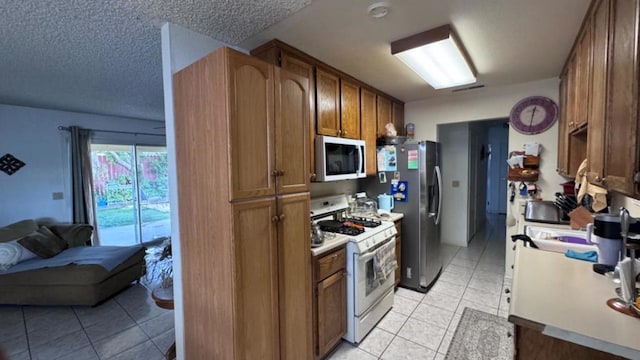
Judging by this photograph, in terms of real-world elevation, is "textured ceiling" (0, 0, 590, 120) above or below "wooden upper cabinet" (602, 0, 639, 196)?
above

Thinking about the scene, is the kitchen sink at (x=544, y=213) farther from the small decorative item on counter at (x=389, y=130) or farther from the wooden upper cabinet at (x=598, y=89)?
the small decorative item on counter at (x=389, y=130)

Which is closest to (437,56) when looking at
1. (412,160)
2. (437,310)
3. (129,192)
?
(412,160)

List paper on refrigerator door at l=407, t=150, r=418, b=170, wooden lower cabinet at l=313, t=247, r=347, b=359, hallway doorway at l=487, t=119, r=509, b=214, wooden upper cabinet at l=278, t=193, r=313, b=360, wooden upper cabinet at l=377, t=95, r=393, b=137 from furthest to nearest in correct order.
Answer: hallway doorway at l=487, t=119, r=509, b=214
wooden upper cabinet at l=377, t=95, r=393, b=137
paper on refrigerator door at l=407, t=150, r=418, b=170
wooden lower cabinet at l=313, t=247, r=347, b=359
wooden upper cabinet at l=278, t=193, r=313, b=360

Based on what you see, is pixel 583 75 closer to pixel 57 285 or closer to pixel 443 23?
pixel 443 23

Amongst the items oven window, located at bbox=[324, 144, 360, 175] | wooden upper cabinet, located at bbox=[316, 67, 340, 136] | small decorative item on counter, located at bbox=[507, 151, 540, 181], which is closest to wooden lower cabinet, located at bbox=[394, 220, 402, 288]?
oven window, located at bbox=[324, 144, 360, 175]

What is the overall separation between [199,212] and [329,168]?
1168 mm

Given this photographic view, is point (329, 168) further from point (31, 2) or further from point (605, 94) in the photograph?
point (31, 2)

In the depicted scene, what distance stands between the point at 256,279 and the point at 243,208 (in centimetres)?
41

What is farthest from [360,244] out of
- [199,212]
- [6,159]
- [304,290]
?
[6,159]

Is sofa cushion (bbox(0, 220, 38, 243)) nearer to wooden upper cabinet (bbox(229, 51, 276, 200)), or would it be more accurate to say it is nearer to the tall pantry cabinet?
the tall pantry cabinet

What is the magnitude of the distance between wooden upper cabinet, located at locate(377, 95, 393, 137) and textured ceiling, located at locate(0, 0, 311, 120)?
1880 mm

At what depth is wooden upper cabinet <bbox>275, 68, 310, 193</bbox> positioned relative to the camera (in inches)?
62.4

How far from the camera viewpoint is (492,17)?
166 centimetres

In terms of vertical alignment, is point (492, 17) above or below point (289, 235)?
above
